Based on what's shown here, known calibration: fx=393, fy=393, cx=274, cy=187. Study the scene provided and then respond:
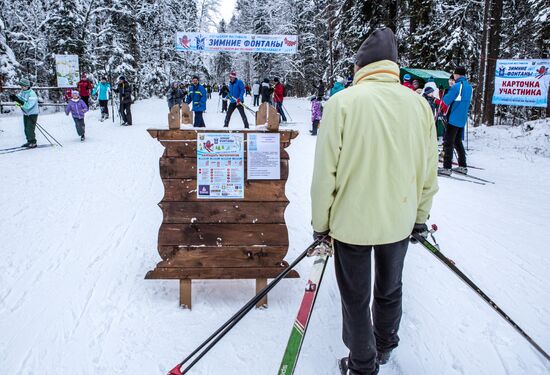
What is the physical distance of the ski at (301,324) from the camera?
2.29 m

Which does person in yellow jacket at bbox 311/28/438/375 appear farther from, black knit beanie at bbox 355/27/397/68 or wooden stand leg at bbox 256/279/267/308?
wooden stand leg at bbox 256/279/267/308

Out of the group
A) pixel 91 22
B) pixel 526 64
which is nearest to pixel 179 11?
pixel 91 22

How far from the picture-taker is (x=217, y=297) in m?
3.84

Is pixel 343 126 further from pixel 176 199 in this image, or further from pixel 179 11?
pixel 179 11

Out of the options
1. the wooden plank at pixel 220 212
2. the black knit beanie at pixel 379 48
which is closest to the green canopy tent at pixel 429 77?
the wooden plank at pixel 220 212

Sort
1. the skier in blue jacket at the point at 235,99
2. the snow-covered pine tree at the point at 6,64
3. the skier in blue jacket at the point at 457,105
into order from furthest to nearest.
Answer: the snow-covered pine tree at the point at 6,64, the skier in blue jacket at the point at 235,99, the skier in blue jacket at the point at 457,105

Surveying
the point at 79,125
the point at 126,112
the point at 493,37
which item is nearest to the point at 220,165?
the point at 79,125

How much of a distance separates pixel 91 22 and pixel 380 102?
32.1m

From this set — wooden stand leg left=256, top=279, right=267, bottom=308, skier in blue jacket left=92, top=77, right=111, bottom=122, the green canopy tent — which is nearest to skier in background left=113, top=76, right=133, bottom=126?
skier in blue jacket left=92, top=77, right=111, bottom=122

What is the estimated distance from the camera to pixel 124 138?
13.5 m

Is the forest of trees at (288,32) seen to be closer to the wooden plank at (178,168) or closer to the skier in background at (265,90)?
the skier in background at (265,90)

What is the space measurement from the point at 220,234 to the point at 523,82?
12953 millimetres

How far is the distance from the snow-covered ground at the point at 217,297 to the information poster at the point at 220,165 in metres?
1.10

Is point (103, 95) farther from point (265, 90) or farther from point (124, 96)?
point (265, 90)
